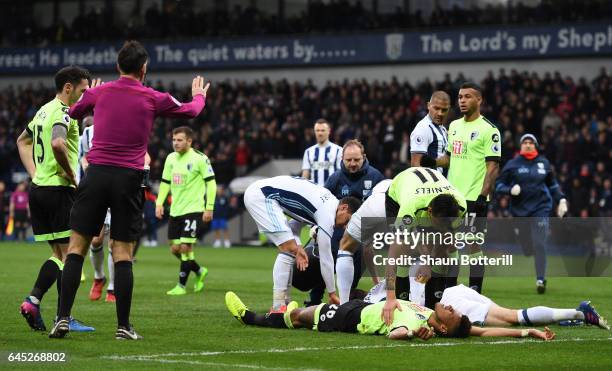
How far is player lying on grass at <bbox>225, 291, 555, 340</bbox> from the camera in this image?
10.2 metres

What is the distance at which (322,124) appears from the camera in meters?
19.0

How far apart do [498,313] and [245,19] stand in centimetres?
3579

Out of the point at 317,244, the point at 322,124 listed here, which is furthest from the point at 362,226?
the point at 322,124

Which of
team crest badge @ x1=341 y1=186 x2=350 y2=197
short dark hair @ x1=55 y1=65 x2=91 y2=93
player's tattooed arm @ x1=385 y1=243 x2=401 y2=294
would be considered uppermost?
short dark hair @ x1=55 y1=65 x2=91 y2=93

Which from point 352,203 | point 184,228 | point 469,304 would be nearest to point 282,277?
point 352,203

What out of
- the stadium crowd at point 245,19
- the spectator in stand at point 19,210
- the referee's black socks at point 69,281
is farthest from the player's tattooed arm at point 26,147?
the spectator in stand at point 19,210

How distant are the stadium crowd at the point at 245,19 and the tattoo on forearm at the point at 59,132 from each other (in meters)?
29.0

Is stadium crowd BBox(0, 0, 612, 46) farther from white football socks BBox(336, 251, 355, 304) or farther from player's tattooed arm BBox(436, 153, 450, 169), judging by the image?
white football socks BBox(336, 251, 355, 304)

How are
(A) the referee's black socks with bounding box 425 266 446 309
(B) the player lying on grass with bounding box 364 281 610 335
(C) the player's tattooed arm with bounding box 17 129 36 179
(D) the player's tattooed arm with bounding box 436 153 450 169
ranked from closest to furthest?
(B) the player lying on grass with bounding box 364 281 610 335, (C) the player's tattooed arm with bounding box 17 129 36 179, (A) the referee's black socks with bounding box 425 266 446 309, (D) the player's tattooed arm with bounding box 436 153 450 169

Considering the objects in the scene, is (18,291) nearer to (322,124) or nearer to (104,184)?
(322,124)

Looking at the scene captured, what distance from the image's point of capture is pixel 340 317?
1077 centimetres

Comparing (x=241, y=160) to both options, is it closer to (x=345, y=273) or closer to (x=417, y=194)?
(x=345, y=273)

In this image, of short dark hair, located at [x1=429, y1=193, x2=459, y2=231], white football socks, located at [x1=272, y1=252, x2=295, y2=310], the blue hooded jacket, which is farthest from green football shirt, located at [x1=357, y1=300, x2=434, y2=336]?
the blue hooded jacket

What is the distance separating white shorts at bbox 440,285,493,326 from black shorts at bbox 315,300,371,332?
2.71 feet
